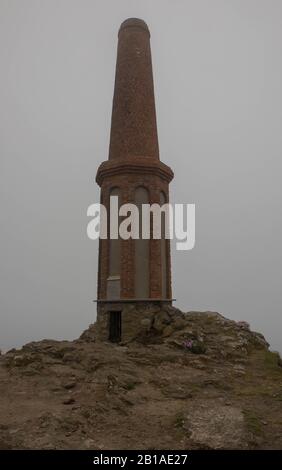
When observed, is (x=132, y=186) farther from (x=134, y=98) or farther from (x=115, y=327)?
(x=115, y=327)

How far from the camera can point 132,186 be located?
695 inches

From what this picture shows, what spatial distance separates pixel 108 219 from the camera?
1788 centimetres

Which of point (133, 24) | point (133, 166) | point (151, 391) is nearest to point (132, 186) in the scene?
point (133, 166)

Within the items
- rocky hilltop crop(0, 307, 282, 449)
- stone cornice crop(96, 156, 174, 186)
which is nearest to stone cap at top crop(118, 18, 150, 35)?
stone cornice crop(96, 156, 174, 186)

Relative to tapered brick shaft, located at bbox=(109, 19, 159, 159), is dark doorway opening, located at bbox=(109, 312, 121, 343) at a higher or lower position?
lower

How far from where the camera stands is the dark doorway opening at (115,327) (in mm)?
16469

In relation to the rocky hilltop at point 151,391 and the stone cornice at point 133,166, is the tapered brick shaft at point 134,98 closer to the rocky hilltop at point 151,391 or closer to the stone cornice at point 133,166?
the stone cornice at point 133,166

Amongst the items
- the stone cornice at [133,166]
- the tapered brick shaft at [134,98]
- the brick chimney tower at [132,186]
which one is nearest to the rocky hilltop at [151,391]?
the brick chimney tower at [132,186]

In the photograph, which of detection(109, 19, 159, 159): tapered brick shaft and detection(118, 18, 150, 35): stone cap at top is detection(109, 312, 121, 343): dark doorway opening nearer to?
detection(109, 19, 159, 159): tapered brick shaft

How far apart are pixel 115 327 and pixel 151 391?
6.31 meters

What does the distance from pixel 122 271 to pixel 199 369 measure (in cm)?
584

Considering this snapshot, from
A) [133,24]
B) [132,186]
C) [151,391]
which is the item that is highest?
[133,24]

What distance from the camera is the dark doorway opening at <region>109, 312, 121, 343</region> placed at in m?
16.5

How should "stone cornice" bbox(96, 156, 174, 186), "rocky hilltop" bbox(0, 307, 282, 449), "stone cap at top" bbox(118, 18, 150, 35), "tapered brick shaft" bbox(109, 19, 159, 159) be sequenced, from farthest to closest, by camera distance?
"stone cap at top" bbox(118, 18, 150, 35) < "tapered brick shaft" bbox(109, 19, 159, 159) < "stone cornice" bbox(96, 156, 174, 186) < "rocky hilltop" bbox(0, 307, 282, 449)
